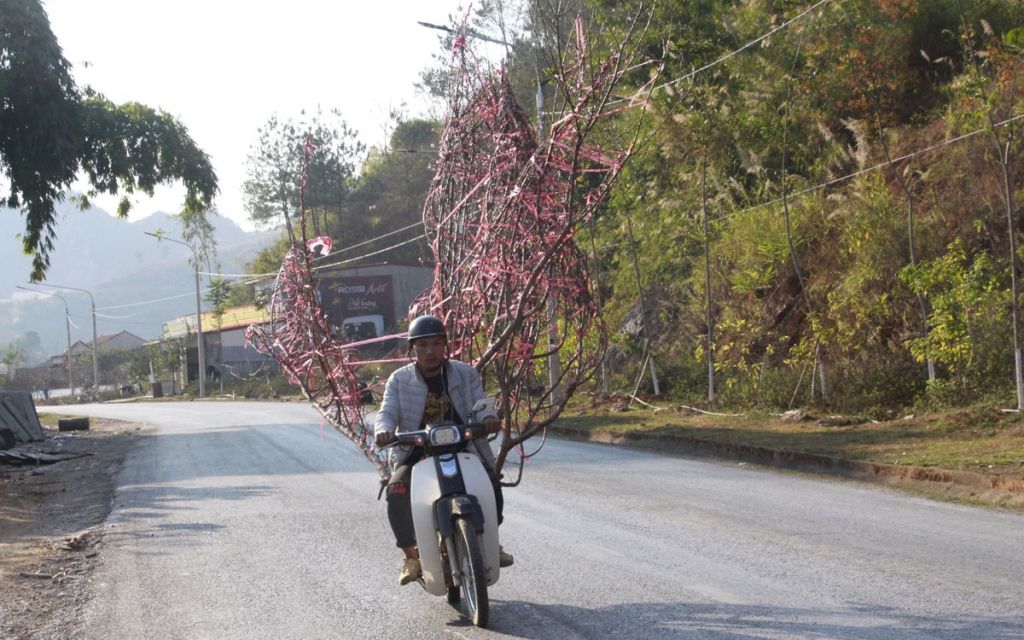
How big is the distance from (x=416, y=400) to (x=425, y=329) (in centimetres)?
46

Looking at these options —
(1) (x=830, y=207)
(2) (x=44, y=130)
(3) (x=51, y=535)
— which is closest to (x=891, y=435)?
(1) (x=830, y=207)

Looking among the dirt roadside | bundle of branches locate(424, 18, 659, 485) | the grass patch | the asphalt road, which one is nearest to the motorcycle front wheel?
the asphalt road

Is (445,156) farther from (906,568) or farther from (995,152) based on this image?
(995,152)

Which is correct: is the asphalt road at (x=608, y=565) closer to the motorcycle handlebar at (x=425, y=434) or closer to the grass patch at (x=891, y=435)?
the motorcycle handlebar at (x=425, y=434)

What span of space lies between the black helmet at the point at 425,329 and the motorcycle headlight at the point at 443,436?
550mm

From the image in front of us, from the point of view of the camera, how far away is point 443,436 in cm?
572

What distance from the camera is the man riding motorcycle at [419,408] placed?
19.7 feet

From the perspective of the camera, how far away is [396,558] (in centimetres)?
793

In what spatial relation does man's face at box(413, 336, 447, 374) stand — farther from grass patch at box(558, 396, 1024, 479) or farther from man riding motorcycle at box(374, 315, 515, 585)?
grass patch at box(558, 396, 1024, 479)

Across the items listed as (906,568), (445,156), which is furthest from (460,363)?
(906,568)

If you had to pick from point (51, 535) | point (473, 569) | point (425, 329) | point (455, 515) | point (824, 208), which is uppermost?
point (824, 208)

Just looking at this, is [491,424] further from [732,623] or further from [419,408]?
[732,623]

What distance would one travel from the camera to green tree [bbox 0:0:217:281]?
21375mm

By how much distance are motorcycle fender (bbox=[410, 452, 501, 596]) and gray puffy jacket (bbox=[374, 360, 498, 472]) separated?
1.14 ft
